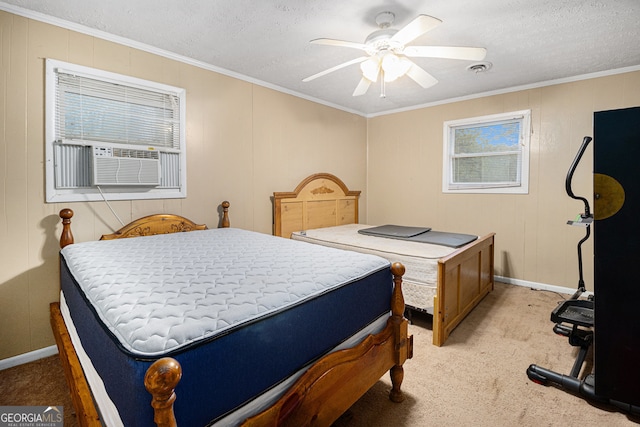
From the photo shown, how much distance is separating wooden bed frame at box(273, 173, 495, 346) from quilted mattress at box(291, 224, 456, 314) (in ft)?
0.33

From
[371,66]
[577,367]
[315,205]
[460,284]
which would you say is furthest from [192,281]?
[315,205]

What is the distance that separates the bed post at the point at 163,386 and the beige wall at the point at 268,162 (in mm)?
2139

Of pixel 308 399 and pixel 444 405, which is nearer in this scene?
pixel 308 399

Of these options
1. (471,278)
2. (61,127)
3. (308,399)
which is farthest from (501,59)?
(61,127)

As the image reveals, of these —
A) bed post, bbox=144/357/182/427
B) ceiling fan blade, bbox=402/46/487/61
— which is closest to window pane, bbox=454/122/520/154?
ceiling fan blade, bbox=402/46/487/61

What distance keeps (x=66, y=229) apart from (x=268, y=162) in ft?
6.47

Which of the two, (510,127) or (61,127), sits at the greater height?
(510,127)

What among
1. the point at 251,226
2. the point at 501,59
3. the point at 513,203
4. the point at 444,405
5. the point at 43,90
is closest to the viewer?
the point at 444,405

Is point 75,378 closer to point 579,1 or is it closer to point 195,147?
point 195,147

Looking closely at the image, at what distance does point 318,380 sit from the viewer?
1239 millimetres

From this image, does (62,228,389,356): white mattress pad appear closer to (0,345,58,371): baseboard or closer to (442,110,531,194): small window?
(0,345,58,371): baseboard

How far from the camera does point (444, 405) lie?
5.67 feet

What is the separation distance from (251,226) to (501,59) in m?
2.95

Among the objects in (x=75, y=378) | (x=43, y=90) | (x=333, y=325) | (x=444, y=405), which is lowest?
(x=444, y=405)
